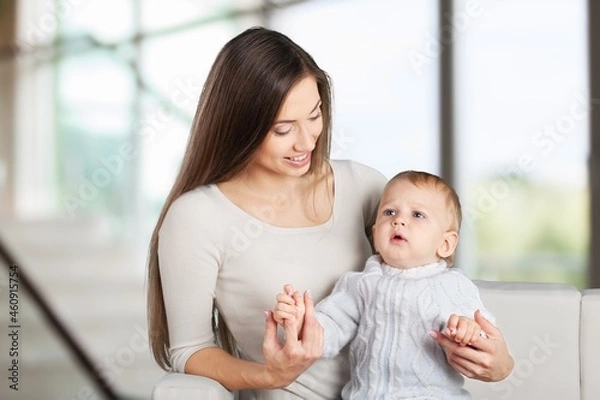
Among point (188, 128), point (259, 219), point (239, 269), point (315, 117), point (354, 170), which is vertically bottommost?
point (239, 269)

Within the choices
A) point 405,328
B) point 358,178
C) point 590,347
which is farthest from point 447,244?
point 590,347

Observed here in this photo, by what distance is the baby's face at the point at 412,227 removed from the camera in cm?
186

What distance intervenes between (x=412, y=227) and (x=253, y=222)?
0.35m

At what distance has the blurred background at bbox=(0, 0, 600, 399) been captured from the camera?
4.44 m

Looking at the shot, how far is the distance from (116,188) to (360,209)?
389 cm

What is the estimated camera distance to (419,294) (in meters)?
1.84

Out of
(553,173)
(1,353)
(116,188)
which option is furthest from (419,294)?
(116,188)

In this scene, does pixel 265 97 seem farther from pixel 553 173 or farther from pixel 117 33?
pixel 117 33

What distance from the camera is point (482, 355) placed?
5.57ft

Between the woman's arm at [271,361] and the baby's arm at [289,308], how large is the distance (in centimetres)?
1

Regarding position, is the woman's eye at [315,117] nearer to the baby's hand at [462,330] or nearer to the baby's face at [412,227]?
the baby's face at [412,227]

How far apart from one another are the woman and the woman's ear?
227mm

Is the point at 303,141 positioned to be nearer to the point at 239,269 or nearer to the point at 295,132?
the point at 295,132

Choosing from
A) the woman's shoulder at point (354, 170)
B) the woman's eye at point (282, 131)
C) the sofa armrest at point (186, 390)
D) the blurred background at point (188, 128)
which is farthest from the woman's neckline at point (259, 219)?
the blurred background at point (188, 128)
